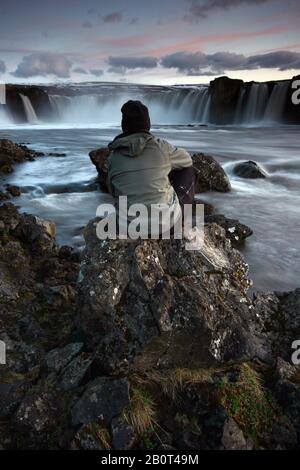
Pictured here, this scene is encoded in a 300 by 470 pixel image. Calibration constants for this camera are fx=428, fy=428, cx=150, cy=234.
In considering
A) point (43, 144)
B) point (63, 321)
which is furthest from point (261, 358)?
point (43, 144)

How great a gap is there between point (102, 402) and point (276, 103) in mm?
47002

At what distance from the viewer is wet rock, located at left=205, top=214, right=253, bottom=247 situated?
996 cm

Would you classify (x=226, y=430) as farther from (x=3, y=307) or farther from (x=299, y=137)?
(x=299, y=137)

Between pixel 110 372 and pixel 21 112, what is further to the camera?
pixel 21 112

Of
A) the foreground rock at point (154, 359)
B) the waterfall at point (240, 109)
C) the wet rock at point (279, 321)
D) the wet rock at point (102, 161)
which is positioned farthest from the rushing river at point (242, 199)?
the waterfall at point (240, 109)

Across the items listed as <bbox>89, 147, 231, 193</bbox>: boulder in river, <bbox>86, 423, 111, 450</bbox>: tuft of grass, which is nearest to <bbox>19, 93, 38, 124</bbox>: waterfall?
<bbox>89, 147, 231, 193</bbox>: boulder in river

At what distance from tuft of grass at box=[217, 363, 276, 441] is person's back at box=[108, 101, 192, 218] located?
195 cm

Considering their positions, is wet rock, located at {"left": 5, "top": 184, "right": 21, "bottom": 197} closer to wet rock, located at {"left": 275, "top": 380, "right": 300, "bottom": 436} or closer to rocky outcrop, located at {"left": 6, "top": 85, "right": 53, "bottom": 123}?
wet rock, located at {"left": 275, "top": 380, "right": 300, "bottom": 436}

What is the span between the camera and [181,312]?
14.2 feet

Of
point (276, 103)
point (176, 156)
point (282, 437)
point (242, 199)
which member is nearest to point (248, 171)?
point (242, 199)

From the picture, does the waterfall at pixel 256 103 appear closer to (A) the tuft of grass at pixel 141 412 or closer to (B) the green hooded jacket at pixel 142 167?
(B) the green hooded jacket at pixel 142 167

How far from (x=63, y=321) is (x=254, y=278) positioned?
451 centimetres

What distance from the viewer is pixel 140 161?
443 centimetres
